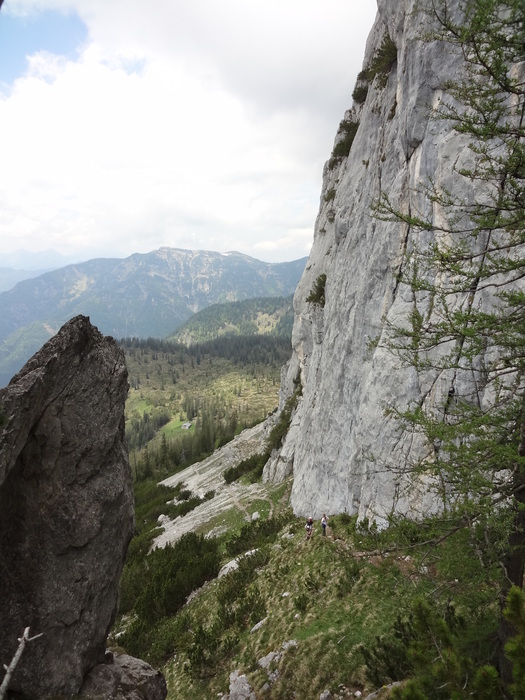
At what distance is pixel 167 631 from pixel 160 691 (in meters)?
7.58

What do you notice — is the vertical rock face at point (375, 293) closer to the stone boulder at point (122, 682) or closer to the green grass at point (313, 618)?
the green grass at point (313, 618)

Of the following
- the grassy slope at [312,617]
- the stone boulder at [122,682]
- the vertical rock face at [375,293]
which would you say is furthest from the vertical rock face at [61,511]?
the vertical rock face at [375,293]

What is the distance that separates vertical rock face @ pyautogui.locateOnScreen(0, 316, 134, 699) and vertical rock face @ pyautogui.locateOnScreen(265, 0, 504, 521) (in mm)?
8247

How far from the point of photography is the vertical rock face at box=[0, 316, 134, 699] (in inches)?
373

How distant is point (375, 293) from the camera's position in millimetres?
21922

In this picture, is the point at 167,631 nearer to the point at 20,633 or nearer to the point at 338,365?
the point at 20,633

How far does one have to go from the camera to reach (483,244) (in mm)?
14102

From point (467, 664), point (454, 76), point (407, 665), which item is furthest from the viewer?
point (454, 76)

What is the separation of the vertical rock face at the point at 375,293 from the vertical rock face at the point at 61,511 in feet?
27.1

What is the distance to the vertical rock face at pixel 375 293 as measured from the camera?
16.9 metres

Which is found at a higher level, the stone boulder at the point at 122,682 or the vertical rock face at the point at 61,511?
the vertical rock face at the point at 61,511

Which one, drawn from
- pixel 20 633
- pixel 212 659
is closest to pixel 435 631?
pixel 20 633

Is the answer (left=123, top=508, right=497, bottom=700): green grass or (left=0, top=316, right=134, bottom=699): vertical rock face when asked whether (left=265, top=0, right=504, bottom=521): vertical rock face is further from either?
(left=0, top=316, right=134, bottom=699): vertical rock face

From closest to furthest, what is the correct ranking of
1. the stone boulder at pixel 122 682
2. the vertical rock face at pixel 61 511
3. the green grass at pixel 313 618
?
the vertical rock face at pixel 61 511, the stone boulder at pixel 122 682, the green grass at pixel 313 618
